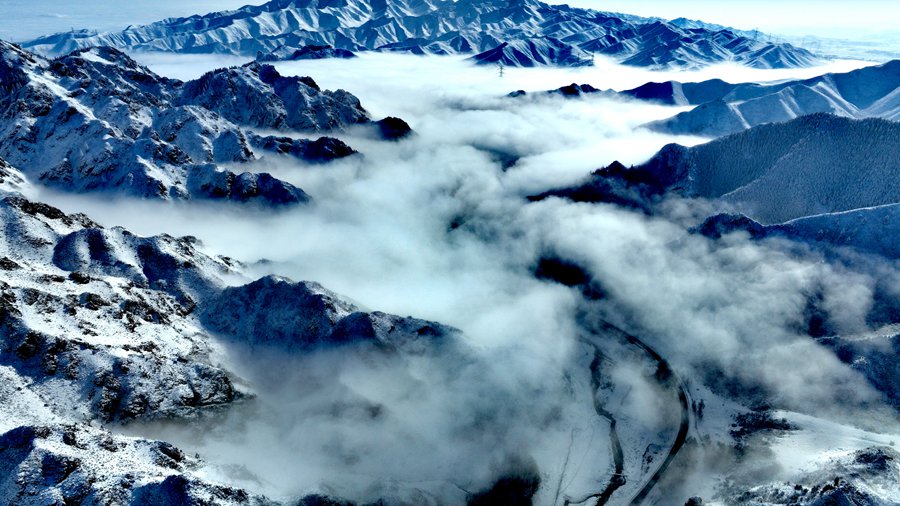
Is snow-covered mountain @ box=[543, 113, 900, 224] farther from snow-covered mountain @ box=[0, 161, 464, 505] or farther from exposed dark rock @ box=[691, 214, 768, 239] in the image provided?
snow-covered mountain @ box=[0, 161, 464, 505]

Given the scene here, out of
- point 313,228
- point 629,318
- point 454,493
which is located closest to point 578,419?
point 454,493

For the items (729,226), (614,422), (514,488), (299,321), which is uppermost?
(729,226)

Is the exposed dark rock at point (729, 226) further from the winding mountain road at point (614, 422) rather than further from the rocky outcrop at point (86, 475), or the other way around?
the rocky outcrop at point (86, 475)

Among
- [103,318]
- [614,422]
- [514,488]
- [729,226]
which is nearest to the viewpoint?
[514,488]

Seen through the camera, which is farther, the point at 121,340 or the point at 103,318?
the point at 103,318

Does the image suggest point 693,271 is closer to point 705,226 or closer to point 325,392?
point 705,226

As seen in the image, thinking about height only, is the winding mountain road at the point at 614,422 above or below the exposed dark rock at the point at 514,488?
above

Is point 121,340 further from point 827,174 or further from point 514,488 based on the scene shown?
point 827,174

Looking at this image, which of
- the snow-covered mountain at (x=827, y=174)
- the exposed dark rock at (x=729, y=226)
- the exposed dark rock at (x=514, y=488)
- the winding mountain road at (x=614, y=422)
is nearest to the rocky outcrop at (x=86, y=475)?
the exposed dark rock at (x=514, y=488)

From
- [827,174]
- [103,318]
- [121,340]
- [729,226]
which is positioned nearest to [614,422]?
[729,226]

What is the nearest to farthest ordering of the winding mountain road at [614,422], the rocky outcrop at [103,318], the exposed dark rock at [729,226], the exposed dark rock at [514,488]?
the rocky outcrop at [103,318] → the exposed dark rock at [514,488] → the winding mountain road at [614,422] → the exposed dark rock at [729,226]

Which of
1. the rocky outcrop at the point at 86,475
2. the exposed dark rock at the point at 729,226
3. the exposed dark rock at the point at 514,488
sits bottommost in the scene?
the exposed dark rock at the point at 514,488
